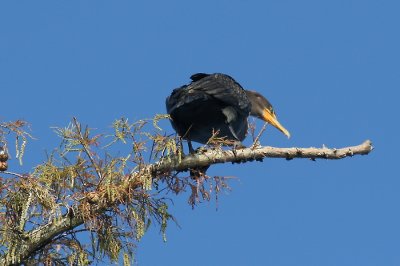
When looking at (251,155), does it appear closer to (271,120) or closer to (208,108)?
(208,108)

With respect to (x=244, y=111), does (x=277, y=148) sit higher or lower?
lower

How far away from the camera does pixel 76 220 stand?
562cm

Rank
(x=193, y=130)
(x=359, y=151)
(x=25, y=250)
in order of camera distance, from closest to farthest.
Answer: (x=25, y=250) → (x=359, y=151) → (x=193, y=130)

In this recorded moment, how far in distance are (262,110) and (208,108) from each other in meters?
2.67

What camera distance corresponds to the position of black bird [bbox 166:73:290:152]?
7895 millimetres

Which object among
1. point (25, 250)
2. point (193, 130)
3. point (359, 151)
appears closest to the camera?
point (25, 250)

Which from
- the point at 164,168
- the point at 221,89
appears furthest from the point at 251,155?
the point at 221,89

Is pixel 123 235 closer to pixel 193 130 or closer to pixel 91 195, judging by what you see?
pixel 91 195

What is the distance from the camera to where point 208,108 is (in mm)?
8086

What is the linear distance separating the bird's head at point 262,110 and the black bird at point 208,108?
1877mm

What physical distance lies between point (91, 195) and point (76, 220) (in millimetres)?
196

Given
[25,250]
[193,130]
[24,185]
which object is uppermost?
[193,130]

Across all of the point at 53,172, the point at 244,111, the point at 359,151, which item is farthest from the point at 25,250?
the point at 244,111

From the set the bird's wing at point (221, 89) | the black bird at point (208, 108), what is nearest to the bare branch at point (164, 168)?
the black bird at point (208, 108)
